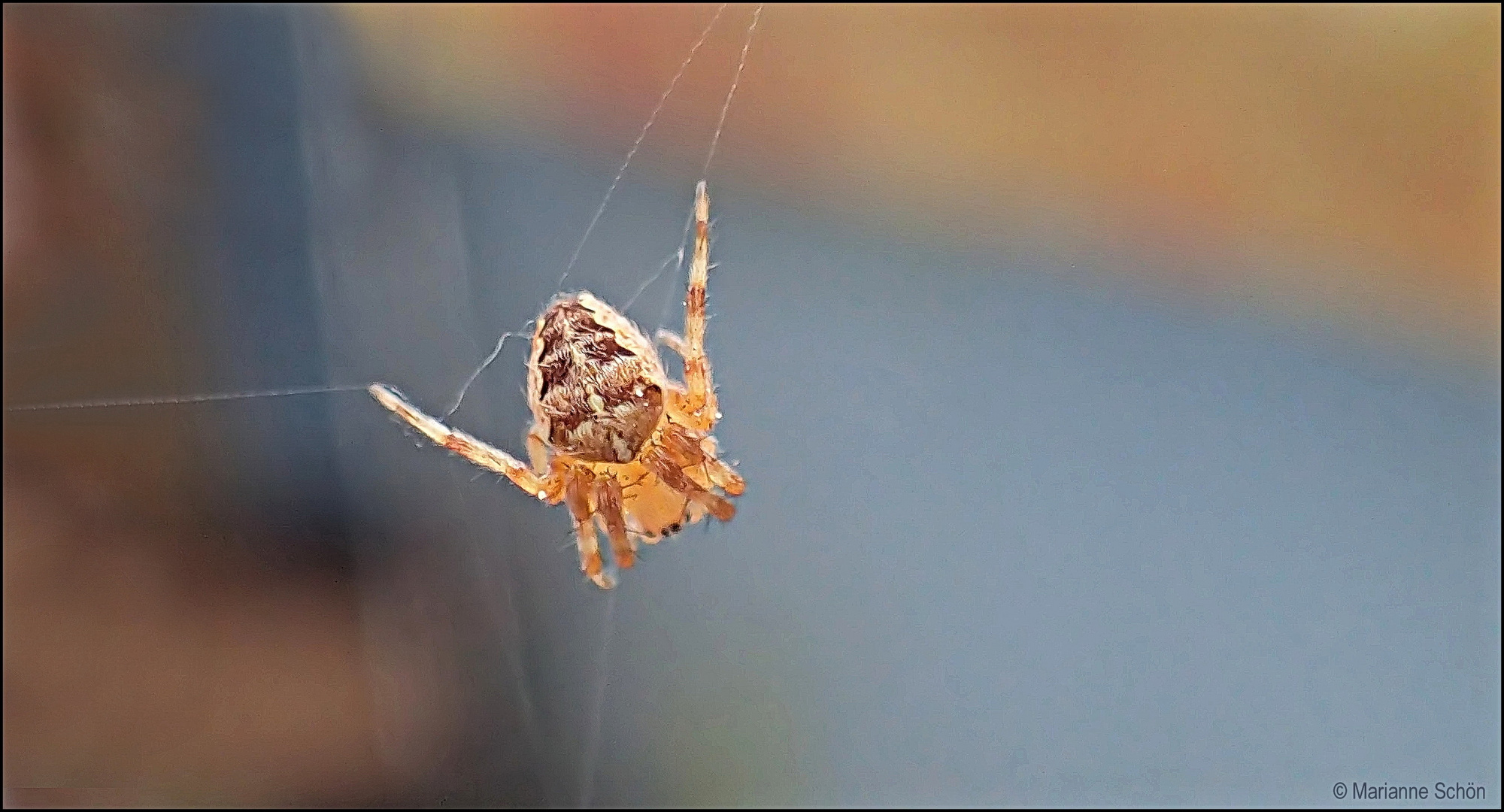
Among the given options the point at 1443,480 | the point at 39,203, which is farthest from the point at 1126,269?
the point at 39,203

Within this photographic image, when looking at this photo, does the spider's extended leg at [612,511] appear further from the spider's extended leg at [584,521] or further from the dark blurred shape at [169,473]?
the dark blurred shape at [169,473]

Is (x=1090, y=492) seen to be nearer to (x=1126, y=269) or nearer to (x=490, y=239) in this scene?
(x=1126, y=269)

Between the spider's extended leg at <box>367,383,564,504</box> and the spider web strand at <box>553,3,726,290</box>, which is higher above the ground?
the spider web strand at <box>553,3,726,290</box>

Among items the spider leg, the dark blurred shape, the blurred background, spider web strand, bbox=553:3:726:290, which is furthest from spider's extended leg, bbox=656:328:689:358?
the dark blurred shape

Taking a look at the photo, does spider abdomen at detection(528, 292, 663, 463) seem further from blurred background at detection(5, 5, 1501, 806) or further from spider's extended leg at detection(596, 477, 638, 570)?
blurred background at detection(5, 5, 1501, 806)

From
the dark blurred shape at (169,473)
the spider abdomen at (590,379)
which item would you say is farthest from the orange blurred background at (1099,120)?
the spider abdomen at (590,379)

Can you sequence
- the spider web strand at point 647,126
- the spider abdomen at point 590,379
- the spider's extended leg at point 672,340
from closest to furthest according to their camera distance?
the spider abdomen at point 590,379, the spider's extended leg at point 672,340, the spider web strand at point 647,126
